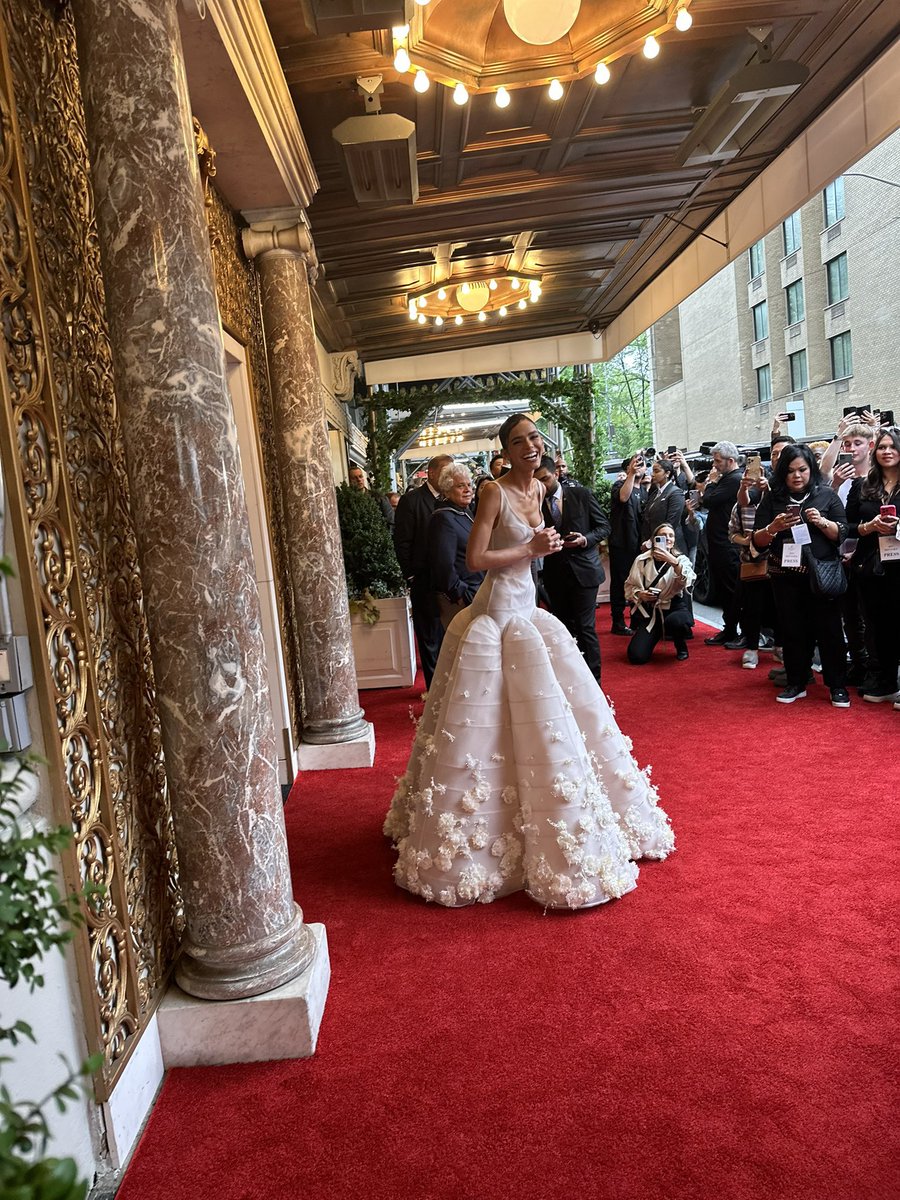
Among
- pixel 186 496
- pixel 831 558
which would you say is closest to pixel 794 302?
pixel 831 558

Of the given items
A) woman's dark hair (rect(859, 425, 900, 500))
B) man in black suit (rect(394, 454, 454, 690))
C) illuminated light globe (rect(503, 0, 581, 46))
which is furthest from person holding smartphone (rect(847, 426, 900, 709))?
illuminated light globe (rect(503, 0, 581, 46))

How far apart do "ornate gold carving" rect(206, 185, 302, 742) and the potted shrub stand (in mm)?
1615

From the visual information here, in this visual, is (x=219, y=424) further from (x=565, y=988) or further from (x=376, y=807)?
(x=376, y=807)

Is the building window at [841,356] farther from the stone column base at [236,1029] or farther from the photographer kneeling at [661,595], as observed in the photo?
the stone column base at [236,1029]

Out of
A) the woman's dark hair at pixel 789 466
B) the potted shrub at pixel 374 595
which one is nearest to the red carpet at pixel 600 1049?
the woman's dark hair at pixel 789 466

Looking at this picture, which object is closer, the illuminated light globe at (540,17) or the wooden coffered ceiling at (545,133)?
the illuminated light globe at (540,17)

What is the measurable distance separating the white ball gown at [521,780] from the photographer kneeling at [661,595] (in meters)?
4.32

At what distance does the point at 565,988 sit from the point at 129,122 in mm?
2788

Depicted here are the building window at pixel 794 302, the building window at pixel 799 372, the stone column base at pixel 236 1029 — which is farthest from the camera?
the building window at pixel 799 372

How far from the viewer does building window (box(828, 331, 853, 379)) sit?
2347cm

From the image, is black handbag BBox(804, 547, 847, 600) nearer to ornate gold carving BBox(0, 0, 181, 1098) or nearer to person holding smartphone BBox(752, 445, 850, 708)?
person holding smartphone BBox(752, 445, 850, 708)

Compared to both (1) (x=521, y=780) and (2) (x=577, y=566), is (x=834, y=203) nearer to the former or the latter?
(2) (x=577, y=566)

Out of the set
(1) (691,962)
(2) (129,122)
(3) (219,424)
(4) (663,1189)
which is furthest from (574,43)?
(4) (663,1189)

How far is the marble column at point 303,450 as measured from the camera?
5.14m
